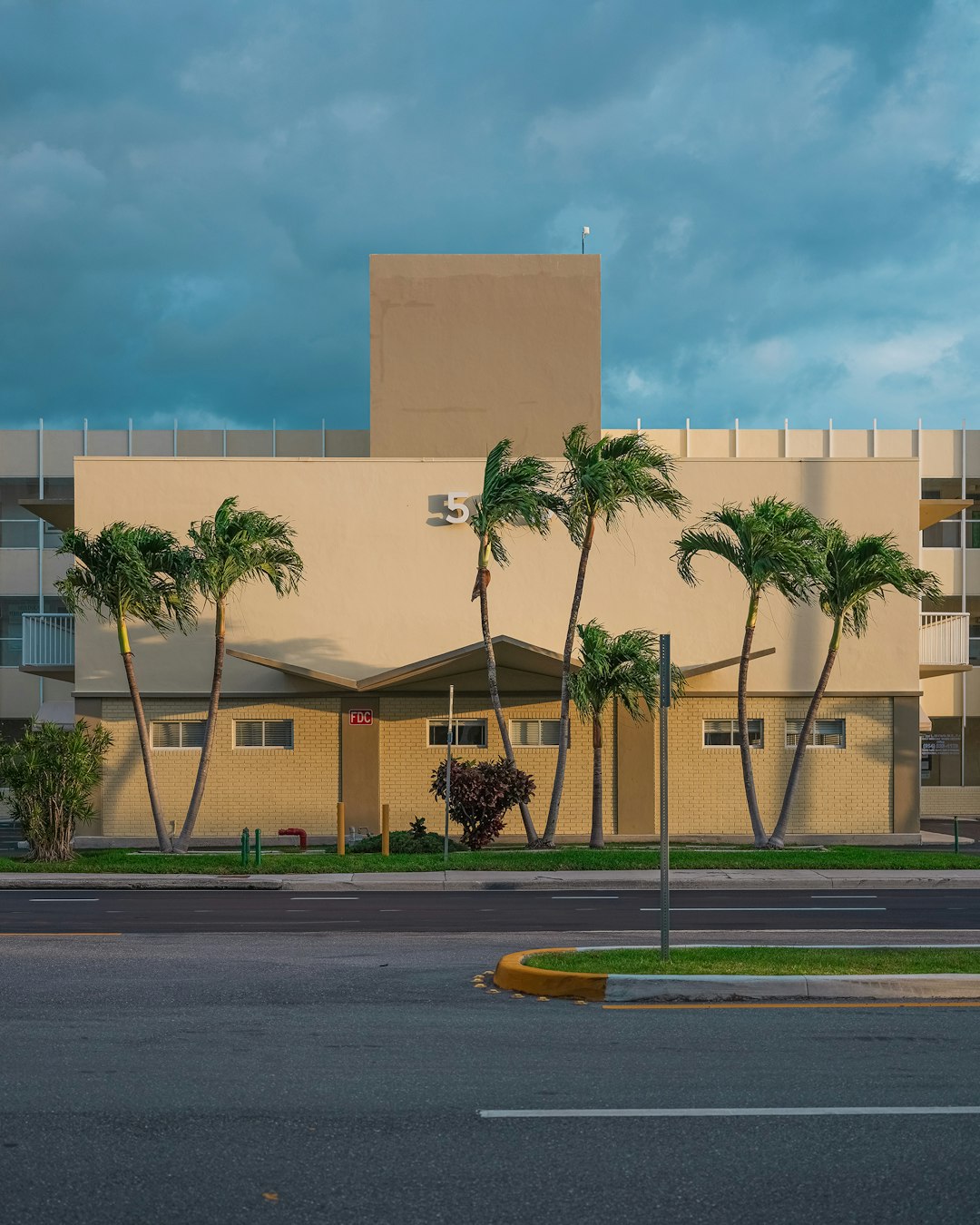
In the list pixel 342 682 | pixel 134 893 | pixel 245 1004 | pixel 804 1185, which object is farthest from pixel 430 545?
pixel 804 1185

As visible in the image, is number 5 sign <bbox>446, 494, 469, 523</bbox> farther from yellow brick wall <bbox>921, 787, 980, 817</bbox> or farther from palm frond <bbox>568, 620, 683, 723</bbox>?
yellow brick wall <bbox>921, 787, 980, 817</bbox>

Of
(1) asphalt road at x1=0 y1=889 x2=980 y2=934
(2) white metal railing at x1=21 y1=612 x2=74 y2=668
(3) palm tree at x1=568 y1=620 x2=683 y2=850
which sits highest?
(2) white metal railing at x1=21 y1=612 x2=74 y2=668

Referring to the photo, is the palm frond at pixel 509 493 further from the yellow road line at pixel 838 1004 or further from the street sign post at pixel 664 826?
the yellow road line at pixel 838 1004

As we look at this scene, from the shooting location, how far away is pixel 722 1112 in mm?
7086

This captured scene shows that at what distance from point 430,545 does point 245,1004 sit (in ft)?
67.3

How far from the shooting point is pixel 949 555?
132ft

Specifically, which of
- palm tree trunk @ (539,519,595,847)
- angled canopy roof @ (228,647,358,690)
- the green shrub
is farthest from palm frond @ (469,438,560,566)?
the green shrub

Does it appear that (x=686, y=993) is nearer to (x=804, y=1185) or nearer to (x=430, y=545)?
(x=804, y=1185)

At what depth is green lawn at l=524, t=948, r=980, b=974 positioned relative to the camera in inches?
428

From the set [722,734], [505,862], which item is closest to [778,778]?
[722,734]

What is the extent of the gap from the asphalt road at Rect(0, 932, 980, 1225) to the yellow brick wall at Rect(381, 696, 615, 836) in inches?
726

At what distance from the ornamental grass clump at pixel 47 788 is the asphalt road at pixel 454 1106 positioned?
1321cm

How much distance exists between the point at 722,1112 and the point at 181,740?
24414mm

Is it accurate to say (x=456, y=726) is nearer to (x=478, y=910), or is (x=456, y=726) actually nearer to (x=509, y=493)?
(x=509, y=493)
